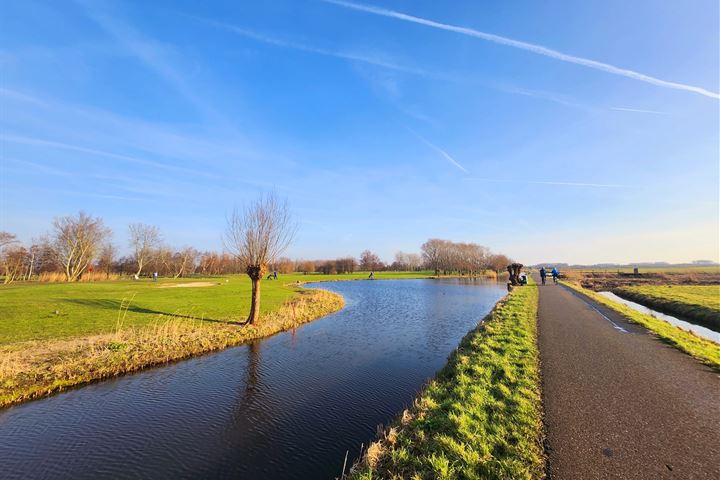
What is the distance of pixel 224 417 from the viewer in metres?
8.41

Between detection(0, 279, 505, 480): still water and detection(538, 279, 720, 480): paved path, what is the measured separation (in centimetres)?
403

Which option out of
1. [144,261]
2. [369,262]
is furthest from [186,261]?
[369,262]

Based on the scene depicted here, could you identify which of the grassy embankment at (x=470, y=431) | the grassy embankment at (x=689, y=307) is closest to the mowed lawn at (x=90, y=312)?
the grassy embankment at (x=470, y=431)

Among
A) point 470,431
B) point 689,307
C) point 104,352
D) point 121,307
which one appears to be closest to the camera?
point 470,431

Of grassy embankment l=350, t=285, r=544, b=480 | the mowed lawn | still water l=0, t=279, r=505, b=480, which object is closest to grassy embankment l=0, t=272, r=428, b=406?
the mowed lawn

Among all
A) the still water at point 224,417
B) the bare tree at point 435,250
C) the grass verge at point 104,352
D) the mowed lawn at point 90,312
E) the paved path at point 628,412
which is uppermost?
the bare tree at point 435,250

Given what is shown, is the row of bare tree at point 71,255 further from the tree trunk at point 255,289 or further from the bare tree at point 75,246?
the tree trunk at point 255,289

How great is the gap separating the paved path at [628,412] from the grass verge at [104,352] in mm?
13127

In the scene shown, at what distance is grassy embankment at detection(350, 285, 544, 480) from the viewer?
5000 millimetres

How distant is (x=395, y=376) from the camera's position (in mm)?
11594

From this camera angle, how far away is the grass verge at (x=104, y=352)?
9711mm

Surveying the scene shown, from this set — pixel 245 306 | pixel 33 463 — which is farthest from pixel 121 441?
pixel 245 306

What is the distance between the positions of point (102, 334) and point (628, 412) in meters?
17.8

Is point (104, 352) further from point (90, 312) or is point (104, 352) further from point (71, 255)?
point (71, 255)
